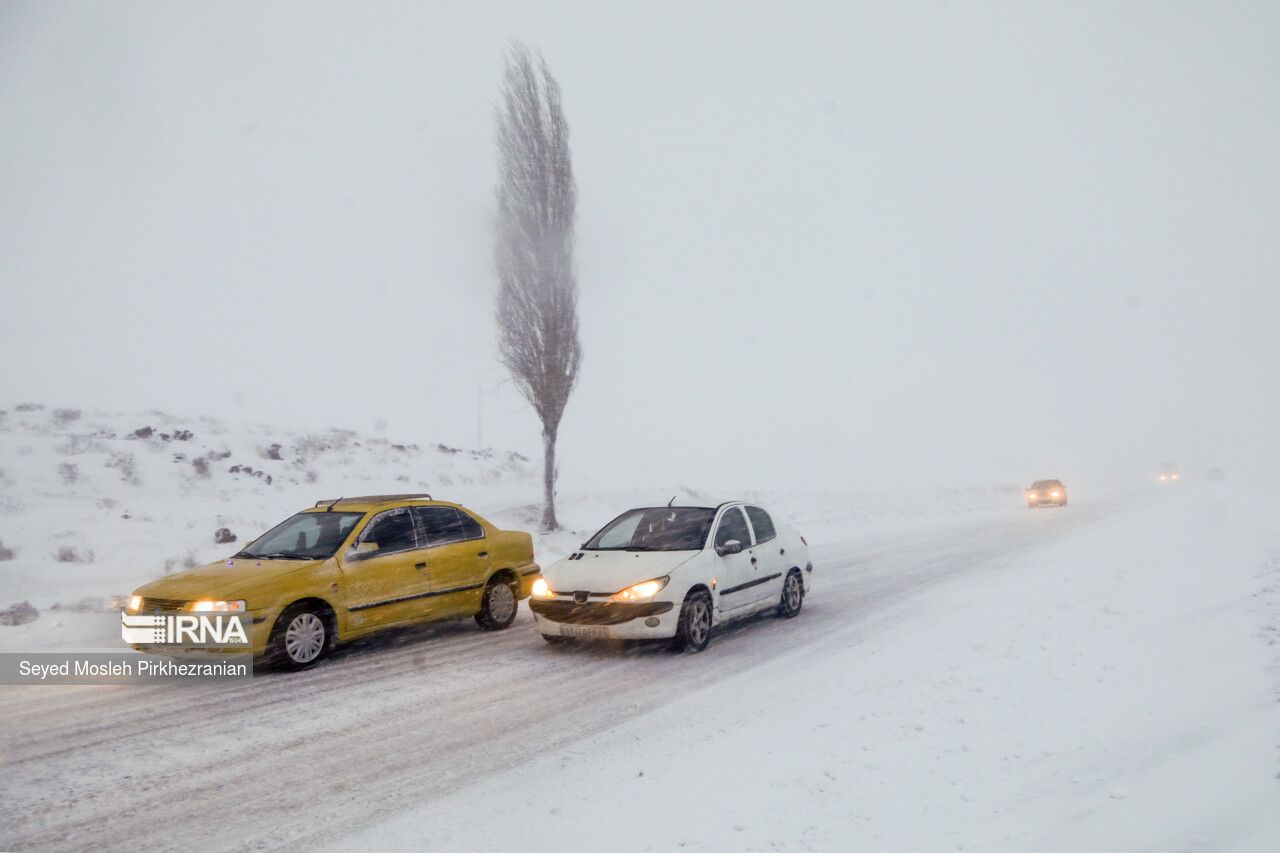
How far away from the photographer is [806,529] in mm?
23844

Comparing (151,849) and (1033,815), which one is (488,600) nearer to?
(151,849)

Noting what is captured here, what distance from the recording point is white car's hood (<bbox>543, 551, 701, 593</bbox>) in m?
7.59

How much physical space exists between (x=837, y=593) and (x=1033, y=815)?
7.64 meters

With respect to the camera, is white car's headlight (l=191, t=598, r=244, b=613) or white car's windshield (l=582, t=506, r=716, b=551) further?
white car's windshield (l=582, t=506, r=716, b=551)

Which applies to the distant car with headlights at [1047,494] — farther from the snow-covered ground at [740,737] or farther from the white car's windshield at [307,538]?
the white car's windshield at [307,538]

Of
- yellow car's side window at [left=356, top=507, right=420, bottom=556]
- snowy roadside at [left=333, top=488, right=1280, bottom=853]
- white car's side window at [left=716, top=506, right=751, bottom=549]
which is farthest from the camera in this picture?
white car's side window at [left=716, top=506, right=751, bottom=549]

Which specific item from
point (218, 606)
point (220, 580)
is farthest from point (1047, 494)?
point (218, 606)

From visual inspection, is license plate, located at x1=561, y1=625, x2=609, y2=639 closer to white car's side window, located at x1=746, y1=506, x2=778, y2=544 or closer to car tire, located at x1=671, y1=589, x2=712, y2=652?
car tire, located at x1=671, y1=589, x2=712, y2=652

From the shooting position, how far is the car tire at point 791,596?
376 inches

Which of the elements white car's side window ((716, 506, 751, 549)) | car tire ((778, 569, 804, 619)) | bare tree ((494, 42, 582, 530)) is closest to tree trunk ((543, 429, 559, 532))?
bare tree ((494, 42, 582, 530))

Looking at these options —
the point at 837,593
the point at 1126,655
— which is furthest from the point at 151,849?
the point at 837,593

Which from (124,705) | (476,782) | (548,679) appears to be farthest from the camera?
(548,679)

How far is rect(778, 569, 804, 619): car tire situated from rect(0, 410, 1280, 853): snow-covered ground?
1.06 ft

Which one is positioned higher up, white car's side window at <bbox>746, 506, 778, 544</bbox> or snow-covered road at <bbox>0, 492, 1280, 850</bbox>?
white car's side window at <bbox>746, 506, 778, 544</bbox>
